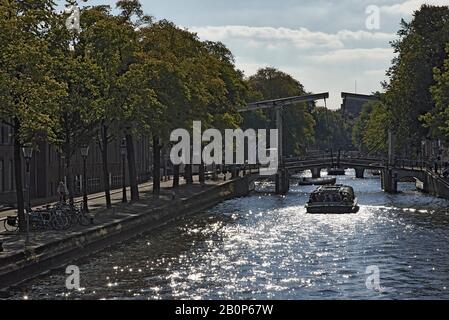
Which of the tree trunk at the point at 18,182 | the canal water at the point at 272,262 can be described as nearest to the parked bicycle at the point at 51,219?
the tree trunk at the point at 18,182

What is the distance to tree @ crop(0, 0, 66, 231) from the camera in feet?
120

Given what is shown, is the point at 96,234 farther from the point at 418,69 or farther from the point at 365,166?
the point at 365,166

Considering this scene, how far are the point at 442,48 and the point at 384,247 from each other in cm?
4692

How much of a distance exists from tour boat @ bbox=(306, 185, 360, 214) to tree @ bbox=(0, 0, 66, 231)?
33.0 meters

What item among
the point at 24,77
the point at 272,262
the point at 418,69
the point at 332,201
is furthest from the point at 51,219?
the point at 418,69

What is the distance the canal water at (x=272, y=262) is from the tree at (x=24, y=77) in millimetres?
6782

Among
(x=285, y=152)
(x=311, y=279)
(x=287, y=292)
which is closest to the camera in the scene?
(x=287, y=292)

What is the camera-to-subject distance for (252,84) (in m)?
148

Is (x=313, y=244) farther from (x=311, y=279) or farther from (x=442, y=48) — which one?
(x=442, y=48)

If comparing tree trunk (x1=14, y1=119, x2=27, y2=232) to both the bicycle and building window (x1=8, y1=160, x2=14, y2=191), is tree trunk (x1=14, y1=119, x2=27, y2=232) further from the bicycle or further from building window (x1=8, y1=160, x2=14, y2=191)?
building window (x1=8, y1=160, x2=14, y2=191)

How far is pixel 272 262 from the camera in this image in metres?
39.9

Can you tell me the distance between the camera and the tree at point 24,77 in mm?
36719

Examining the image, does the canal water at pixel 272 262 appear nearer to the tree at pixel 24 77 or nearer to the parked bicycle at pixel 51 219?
the parked bicycle at pixel 51 219
